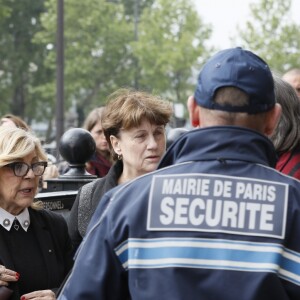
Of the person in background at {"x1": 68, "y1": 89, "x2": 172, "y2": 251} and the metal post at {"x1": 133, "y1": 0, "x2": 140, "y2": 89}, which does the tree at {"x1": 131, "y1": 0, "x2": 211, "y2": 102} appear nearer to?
the metal post at {"x1": 133, "y1": 0, "x2": 140, "y2": 89}

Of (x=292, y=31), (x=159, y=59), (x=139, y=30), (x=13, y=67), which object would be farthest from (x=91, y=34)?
(x=292, y=31)

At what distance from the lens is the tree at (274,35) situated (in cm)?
4062

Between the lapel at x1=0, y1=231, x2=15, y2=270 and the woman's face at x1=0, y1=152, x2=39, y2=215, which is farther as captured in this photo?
the woman's face at x1=0, y1=152, x2=39, y2=215

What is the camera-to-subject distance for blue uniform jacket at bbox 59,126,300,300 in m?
2.33

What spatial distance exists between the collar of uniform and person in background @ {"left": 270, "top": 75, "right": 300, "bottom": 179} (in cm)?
Answer: 138

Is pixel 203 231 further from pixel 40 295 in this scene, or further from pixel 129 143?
pixel 129 143

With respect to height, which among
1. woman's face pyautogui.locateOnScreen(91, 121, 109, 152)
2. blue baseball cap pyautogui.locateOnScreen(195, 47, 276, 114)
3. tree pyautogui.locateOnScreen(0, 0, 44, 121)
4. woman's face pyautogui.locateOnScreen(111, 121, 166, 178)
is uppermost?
blue baseball cap pyautogui.locateOnScreen(195, 47, 276, 114)

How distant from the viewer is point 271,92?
2490mm

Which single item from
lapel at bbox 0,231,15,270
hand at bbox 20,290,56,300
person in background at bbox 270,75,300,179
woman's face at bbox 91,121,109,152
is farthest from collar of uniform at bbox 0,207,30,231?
woman's face at bbox 91,121,109,152

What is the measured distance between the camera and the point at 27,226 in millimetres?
4453

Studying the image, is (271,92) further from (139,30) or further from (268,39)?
(139,30)

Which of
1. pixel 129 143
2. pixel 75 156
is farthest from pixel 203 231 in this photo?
pixel 75 156

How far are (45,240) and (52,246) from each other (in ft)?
0.17

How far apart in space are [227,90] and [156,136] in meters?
2.26
